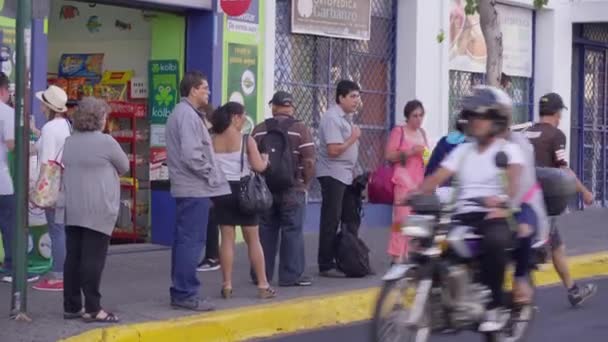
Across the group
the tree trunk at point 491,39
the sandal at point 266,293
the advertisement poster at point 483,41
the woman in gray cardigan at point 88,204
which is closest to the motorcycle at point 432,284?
the woman in gray cardigan at point 88,204

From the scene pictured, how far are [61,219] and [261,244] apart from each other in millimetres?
1972

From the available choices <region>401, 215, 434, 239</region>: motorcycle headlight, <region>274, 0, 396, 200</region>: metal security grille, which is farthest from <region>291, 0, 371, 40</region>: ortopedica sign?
<region>401, 215, 434, 239</region>: motorcycle headlight

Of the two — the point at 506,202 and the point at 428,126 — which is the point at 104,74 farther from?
the point at 506,202

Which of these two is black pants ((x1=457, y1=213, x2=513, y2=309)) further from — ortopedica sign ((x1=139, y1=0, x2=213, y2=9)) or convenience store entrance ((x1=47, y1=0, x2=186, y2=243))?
convenience store entrance ((x1=47, y1=0, x2=186, y2=243))

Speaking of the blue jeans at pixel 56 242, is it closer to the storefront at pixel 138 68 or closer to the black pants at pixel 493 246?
the storefront at pixel 138 68

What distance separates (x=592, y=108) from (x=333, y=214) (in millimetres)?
10100

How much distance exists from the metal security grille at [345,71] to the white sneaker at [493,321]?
715cm

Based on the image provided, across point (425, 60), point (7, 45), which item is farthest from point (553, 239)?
point (425, 60)

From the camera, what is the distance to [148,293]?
10953 millimetres

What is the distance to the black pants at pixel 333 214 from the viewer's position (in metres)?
12.0

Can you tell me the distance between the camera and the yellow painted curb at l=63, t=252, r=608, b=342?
9.09m

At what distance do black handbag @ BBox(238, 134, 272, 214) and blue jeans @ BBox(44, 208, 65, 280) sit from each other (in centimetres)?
149

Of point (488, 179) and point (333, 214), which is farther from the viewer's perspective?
point (333, 214)

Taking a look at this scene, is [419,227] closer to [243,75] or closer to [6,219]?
[6,219]
